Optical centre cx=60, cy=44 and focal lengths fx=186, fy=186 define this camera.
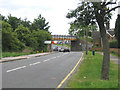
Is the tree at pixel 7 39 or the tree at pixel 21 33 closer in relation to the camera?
the tree at pixel 7 39

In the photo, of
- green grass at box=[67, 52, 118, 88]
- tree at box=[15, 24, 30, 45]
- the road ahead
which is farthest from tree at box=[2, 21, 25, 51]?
green grass at box=[67, 52, 118, 88]

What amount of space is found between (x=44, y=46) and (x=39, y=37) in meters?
4.07

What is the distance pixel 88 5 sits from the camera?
1072 cm

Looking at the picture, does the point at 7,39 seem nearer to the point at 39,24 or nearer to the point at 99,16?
the point at 99,16

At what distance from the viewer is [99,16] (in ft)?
33.8

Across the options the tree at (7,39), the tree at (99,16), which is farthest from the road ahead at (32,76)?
the tree at (7,39)

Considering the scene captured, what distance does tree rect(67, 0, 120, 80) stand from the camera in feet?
33.3

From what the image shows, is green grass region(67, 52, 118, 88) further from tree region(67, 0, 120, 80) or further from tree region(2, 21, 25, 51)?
tree region(2, 21, 25, 51)

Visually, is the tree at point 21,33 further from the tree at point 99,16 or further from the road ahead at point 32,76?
the tree at point 99,16

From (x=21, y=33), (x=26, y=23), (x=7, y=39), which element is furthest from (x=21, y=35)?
(x=26, y=23)

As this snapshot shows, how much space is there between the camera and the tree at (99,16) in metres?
10.2

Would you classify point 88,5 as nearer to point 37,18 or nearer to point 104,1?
point 104,1

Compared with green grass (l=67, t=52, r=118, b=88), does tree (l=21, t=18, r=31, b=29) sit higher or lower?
higher

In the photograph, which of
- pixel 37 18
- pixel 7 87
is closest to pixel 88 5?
pixel 7 87
